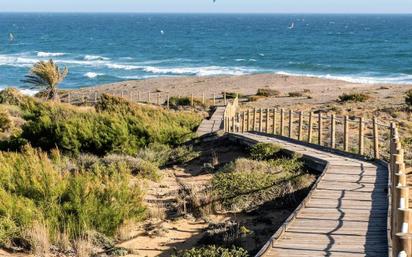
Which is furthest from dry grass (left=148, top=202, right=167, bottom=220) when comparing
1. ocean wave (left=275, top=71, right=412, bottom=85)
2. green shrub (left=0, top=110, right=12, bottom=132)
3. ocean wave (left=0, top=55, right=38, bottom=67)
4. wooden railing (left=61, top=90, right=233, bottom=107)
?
ocean wave (left=0, top=55, right=38, bottom=67)

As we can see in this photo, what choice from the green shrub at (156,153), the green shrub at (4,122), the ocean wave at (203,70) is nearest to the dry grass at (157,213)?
the green shrub at (156,153)

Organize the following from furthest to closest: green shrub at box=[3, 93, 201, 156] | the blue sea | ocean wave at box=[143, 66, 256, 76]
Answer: ocean wave at box=[143, 66, 256, 76] < the blue sea < green shrub at box=[3, 93, 201, 156]

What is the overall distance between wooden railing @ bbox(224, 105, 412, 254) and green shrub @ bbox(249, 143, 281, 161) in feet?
5.19

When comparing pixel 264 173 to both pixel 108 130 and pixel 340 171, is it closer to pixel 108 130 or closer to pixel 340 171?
pixel 340 171

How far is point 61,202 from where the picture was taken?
11.4 m

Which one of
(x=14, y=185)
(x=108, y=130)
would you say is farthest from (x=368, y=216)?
(x=108, y=130)

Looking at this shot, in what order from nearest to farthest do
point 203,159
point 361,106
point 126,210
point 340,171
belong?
1. point 126,210
2. point 340,171
3. point 203,159
4. point 361,106

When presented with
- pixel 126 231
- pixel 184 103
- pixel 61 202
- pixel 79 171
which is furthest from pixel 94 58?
pixel 126 231

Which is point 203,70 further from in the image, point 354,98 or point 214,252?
point 214,252

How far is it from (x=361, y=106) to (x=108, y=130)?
18045mm

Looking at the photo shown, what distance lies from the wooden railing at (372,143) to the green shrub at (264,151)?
5.19 feet

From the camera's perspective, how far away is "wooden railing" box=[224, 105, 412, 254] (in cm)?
550

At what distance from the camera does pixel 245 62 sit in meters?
81.1

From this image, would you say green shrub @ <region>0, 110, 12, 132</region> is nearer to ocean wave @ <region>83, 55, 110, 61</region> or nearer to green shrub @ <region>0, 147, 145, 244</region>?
green shrub @ <region>0, 147, 145, 244</region>
